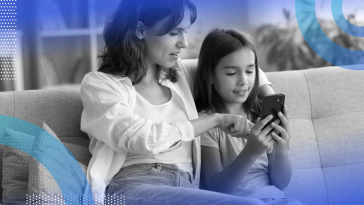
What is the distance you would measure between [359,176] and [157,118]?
0.73 meters

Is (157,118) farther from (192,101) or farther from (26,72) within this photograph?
(26,72)

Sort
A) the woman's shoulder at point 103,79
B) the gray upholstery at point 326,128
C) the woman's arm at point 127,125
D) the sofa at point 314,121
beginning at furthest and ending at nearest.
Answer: the gray upholstery at point 326,128 → the sofa at point 314,121 → the woman's shoulder at point 103,79 → the woman's arm at point 127,125

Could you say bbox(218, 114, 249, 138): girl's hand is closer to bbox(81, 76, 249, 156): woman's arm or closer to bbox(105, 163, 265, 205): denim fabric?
bbox(81, 76, 249, 156): woman's arm

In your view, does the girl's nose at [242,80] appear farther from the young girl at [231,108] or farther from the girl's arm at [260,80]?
the girl's arm at [260,80]

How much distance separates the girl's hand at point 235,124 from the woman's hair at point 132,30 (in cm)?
25

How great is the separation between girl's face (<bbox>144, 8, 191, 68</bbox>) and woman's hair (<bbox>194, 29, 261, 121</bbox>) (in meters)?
0.17

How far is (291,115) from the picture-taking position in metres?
1.32

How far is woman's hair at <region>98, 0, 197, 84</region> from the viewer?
0.87 metres

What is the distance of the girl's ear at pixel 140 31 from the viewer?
908mm

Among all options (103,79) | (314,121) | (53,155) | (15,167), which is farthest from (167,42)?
(314,121)

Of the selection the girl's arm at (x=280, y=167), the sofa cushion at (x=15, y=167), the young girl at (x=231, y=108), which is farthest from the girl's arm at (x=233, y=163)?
the sofa cushion at (x=15, y=167)

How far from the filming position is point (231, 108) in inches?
43.8

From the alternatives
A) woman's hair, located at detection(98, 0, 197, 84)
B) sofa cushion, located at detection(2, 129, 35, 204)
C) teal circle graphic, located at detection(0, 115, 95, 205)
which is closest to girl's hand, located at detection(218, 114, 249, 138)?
woman's hair, located at detection(98, 0, 197, 84)

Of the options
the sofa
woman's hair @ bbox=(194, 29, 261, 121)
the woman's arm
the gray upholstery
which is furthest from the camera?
the gray upholstery
